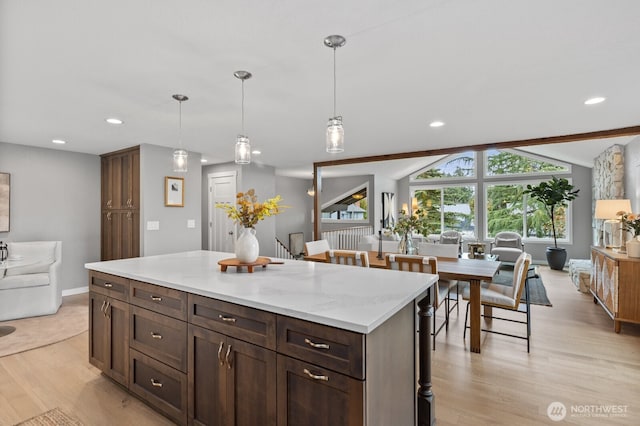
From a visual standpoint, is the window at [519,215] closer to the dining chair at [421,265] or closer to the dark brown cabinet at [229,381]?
the dining chair at [421,265]

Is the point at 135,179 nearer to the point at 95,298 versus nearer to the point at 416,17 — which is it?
the point at 95,298

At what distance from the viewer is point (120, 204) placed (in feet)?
16.0

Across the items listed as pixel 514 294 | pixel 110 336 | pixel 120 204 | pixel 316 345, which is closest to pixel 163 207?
pixel 120 204

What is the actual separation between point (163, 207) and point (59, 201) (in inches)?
67.6

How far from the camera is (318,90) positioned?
2.59m

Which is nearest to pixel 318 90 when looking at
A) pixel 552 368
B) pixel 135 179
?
pixel 552 368

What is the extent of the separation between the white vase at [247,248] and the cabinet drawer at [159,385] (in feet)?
2.67

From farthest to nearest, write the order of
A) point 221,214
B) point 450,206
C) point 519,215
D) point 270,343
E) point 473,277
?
point 450,206 → point 519,215 → point 221,214 → point 473,277 → point 270,343

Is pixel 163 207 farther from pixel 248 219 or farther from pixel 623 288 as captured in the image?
pixel 623 288

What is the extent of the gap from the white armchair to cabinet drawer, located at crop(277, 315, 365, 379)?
4.25 m

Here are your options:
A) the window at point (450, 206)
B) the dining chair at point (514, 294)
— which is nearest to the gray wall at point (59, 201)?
the dining chair at point (514, 294)

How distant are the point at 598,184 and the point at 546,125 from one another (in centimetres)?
435

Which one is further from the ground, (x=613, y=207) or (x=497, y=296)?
(x=613, y=207)

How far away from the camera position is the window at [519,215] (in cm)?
833
